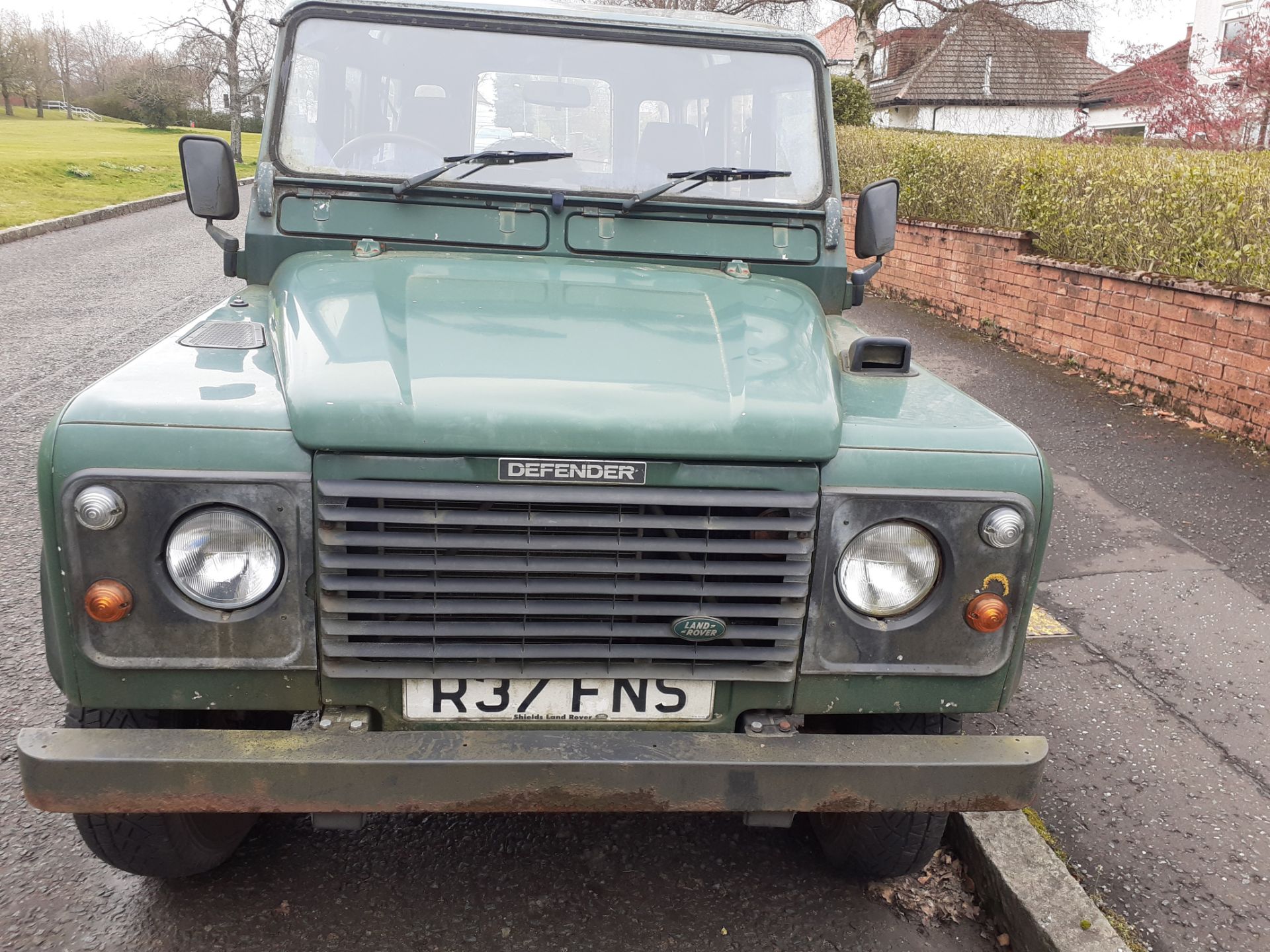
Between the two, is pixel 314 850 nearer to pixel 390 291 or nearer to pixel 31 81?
pixel 390 291

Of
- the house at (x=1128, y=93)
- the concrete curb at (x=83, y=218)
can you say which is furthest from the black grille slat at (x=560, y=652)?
the house at (x=1128, y=93)

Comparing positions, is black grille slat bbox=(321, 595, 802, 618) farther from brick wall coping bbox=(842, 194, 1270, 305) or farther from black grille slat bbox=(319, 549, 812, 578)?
brick wall coping bbox=(842, 194, 1270, 305)

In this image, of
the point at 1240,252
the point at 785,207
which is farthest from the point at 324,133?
the point at 1240,252

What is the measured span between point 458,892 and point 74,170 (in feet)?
92.7

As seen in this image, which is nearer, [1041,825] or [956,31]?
[1041,825]

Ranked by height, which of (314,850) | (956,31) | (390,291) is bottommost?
(314,850)

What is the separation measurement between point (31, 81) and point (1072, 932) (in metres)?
72.5

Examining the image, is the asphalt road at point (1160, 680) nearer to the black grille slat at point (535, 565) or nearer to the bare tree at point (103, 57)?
the black grille slat at point (535, 565)

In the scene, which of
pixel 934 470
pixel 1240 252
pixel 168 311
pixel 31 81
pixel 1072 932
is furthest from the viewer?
pixel 31 81

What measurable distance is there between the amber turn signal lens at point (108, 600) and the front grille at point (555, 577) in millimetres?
404

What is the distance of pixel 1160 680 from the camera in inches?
161

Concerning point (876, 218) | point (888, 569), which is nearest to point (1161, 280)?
point (876, 218)

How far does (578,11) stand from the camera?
142 inches

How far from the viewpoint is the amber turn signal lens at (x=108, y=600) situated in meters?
2.21
